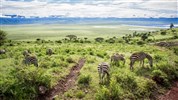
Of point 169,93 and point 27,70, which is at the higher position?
point 27,70

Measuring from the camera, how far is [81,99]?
63.7 feet

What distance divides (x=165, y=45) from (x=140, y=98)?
1315 inches

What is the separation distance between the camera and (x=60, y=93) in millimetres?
20406

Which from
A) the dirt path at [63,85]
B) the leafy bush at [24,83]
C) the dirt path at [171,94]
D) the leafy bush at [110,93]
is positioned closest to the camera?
the leafy bush at [110,93]

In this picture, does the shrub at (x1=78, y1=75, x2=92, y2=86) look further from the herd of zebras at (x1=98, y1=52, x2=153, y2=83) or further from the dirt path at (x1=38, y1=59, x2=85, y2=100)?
the herd of zebras at (x1=98, y1=52, x2=153, y2=83)

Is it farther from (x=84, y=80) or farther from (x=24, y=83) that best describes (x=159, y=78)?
(x=24, y=83)

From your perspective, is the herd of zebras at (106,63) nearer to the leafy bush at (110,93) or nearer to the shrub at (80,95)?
the leafy bush at (110,93)

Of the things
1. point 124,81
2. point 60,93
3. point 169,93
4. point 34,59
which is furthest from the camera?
point 34,59

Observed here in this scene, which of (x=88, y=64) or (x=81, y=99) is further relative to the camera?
(x=88, y=64)

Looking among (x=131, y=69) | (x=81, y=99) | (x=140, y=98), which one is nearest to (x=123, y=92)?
(x=140, y=98)

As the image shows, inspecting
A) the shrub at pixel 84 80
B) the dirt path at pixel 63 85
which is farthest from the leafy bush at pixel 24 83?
the shrub at pixel 84 80

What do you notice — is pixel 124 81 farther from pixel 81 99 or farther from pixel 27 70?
pixel 27 70

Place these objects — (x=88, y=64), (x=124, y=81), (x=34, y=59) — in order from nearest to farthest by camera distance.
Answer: (x=124, y=81), (x=34, y=59), (x=88, y=64)

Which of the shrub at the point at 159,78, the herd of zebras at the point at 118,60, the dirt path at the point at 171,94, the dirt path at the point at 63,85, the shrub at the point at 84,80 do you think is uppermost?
the herd of zebras at the point at 118,60
